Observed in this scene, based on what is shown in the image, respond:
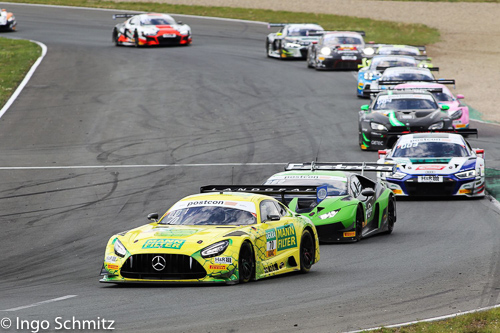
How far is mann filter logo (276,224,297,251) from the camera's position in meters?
12.5

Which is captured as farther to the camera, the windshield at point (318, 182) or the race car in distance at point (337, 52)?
the race car in distance at point (337, 52)

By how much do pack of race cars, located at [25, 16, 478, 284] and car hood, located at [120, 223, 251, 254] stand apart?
1 centimetres

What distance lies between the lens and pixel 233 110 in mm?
31250

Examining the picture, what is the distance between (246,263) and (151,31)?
1288 inches

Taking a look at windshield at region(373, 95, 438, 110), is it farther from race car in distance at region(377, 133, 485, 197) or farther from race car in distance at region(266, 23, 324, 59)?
race car in distance at region(266, 23, 324, 59)

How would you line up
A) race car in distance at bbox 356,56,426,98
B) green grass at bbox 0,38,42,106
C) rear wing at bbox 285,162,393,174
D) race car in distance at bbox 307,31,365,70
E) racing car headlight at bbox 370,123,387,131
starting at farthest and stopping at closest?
race car in distance at bbox 307,31,365,70, green grass at bbox 0,38,42,106, race car in distance at bbox 356,56,426,98, racing car headlight at bbox 370,123,387,131, rear wing at bbox 285,162,393,174

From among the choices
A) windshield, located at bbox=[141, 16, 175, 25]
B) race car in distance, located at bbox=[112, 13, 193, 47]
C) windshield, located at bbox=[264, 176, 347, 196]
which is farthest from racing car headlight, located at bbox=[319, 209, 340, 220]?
windshield, located at bbox=[141, 16, 175, 25]

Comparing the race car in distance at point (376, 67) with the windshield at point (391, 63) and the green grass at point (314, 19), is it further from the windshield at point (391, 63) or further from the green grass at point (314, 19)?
the green grass at point (314, 19)

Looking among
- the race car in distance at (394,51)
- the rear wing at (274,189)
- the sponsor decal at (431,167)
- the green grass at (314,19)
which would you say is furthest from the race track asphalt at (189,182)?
the green grass at (314,19)

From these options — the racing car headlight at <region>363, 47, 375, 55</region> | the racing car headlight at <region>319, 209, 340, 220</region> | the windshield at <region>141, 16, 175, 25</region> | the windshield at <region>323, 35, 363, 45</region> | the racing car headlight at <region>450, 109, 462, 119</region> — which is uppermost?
the racing car headlight at <region>319, 209, 340, 220</region>

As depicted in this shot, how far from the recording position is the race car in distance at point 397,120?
25.8 meters

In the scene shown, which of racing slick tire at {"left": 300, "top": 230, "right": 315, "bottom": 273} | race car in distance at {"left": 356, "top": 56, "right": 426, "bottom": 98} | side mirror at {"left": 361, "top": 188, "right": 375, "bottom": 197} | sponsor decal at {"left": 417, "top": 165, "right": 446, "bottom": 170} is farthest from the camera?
race car in distance at {"left": 356, "top": 56, "right": 426, "bottom": 98}

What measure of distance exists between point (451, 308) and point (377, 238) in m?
6.71

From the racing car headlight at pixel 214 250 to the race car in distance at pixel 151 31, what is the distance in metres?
32.8
